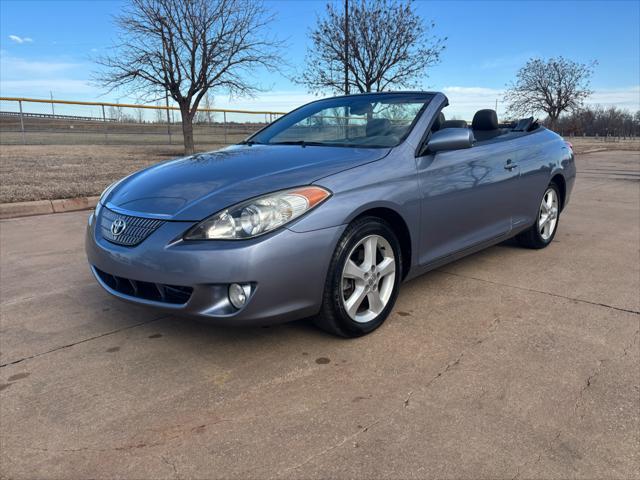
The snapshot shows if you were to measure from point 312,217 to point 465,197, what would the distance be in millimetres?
1504

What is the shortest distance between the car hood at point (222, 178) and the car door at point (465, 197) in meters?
0.45

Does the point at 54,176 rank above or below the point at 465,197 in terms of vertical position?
below

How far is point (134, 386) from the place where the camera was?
2.44m

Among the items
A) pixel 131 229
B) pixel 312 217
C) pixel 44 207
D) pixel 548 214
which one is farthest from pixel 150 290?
pixel 44 207

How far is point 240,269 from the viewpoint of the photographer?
2.38m

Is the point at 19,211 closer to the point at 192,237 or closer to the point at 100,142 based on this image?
the point at 192,237

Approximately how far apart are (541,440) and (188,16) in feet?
52.3

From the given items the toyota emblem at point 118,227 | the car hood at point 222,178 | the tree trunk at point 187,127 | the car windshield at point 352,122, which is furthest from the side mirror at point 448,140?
the tree trunk at point 187,127

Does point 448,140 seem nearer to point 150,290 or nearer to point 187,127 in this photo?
point 150,290

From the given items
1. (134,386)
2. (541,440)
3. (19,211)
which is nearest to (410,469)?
(541,440)

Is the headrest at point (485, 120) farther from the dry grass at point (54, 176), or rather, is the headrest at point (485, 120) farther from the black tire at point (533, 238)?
the dry grass at point (54, 176)

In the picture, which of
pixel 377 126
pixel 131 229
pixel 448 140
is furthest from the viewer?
pixel 377 126

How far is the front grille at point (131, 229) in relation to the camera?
2.61 metres

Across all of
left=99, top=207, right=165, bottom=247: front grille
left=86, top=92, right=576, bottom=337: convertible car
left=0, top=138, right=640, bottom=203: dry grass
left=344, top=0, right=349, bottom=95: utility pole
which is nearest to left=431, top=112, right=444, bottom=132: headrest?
left=86, top=92, right=576, bottom=337: convertible car
